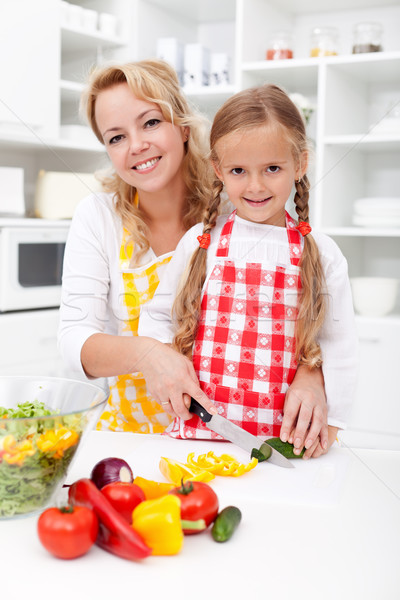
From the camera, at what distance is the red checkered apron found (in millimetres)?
885

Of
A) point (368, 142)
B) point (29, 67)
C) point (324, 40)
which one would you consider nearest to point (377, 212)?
point (368, 142)

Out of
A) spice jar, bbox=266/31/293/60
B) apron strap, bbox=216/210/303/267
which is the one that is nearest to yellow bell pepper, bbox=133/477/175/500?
apron strap, bbox=216/210/303/267

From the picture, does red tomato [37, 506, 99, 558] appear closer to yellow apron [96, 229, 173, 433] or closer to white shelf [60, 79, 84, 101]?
yellow apron [96, 229, 173, 433]

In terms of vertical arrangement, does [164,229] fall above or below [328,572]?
above

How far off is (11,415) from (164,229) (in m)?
0.58

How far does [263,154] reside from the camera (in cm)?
84

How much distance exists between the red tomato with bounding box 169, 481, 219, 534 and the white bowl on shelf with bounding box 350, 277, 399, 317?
0.74 metres

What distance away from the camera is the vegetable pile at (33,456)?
0.59 metres

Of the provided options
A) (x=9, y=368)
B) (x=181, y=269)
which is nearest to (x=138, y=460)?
(x=181, y=269)

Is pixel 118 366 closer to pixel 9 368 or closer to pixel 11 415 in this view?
pixel 11 415

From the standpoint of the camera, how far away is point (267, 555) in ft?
1.85

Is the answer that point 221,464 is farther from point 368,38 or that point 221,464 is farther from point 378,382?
point 368,38

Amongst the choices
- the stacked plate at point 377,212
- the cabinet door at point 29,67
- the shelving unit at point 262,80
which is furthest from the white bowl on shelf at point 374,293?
the cabinet door at point 29,67

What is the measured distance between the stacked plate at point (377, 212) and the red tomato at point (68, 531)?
1380 millimetres
